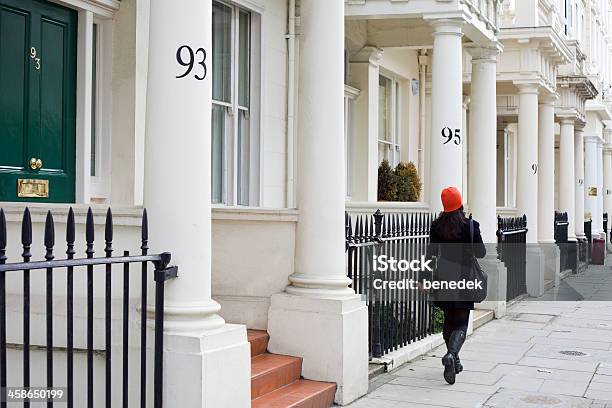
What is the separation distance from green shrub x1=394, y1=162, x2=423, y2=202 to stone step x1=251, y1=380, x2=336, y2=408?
910 centimetres

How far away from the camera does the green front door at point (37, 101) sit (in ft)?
25.3

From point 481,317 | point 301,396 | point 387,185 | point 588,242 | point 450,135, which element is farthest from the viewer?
point 588,242

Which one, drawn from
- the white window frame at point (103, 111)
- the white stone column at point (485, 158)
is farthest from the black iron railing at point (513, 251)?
the white window frame at point (103, 111)

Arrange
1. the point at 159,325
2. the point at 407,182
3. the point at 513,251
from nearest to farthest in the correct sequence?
the point at 159,325 → the point at 513,251 → the point at 407,182

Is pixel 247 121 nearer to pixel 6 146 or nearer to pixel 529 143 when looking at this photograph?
pixel 6 146

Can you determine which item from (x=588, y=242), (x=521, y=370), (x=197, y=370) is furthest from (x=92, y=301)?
(x=588, y=242)

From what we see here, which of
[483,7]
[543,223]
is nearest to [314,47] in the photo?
[483,7]

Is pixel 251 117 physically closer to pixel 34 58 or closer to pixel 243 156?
pixel 243 156

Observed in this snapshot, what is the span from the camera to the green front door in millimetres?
7707

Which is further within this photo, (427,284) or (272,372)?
(427,284)

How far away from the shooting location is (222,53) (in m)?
11.0

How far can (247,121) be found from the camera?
11414 millimetres

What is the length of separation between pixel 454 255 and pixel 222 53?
13.2 feet

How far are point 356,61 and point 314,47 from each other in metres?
6.91
